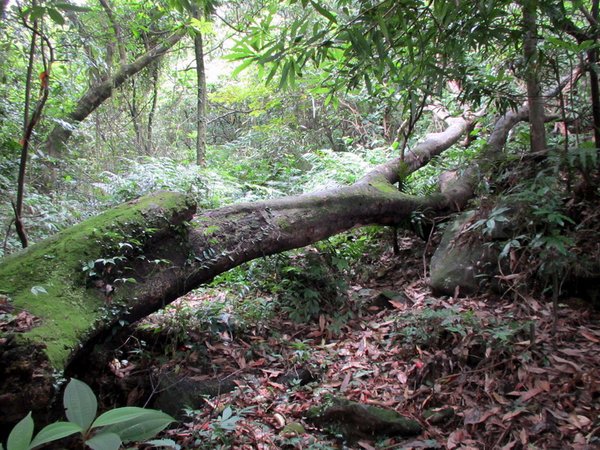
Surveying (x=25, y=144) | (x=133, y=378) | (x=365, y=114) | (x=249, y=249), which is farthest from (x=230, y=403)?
(x=365, y=114)

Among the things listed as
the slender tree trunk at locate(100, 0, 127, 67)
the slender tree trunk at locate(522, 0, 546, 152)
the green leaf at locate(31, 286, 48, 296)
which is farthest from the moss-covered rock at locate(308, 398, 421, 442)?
the slender tree trunk at locate(100, 0, 127, 67)

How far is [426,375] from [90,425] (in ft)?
8.78

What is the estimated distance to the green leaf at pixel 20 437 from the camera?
0.90 m

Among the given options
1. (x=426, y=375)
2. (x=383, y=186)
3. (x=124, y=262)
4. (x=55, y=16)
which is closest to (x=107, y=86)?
(x=383, y=186)

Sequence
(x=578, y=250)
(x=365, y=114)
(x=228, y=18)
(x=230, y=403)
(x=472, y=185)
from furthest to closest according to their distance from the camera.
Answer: (x=365, y=114) → (x=228, y=18) → (x=472, y=185) → (x=578, y=250) → (x=230, y=403)

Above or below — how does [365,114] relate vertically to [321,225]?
above

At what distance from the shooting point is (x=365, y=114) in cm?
1016

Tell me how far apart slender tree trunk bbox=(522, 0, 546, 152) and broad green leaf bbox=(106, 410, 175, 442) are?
2862 millimetres

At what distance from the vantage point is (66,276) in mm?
2928

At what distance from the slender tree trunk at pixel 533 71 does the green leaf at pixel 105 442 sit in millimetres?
2954

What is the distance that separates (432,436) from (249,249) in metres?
2.14

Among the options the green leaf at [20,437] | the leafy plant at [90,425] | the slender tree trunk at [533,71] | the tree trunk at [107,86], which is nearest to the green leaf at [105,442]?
the leafy plant at [90,425]

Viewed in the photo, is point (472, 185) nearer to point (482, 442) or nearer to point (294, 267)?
point (294, 267)

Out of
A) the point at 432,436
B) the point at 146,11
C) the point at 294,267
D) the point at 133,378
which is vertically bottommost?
the point at 432,436
